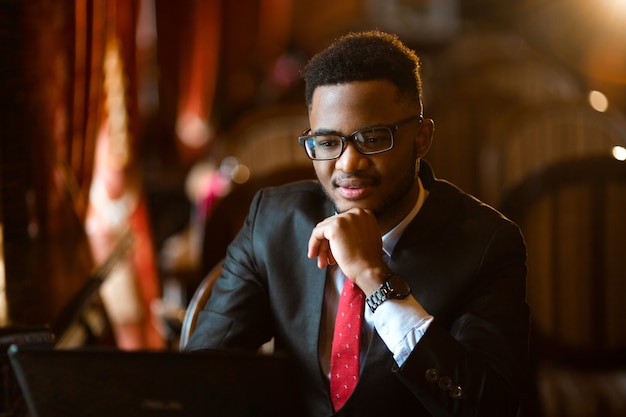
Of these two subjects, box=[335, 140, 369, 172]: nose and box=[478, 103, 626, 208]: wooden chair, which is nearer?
box=[335, 140, 369, 172]: nose

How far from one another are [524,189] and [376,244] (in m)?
0.73

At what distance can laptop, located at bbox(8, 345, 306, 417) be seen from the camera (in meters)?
0.92

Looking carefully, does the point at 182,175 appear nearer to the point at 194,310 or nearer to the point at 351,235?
the point at 194,310

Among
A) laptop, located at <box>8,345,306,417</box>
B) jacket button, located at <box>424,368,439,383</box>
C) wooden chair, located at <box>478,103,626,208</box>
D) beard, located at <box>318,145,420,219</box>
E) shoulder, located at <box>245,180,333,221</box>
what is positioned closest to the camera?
laptop, located at <box>8,345,306,417</box>

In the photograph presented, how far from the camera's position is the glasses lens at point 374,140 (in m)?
1.24

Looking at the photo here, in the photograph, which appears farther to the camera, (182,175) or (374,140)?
(182,175)

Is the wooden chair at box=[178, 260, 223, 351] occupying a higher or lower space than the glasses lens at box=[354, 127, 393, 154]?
lower

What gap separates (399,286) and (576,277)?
0.87 meters

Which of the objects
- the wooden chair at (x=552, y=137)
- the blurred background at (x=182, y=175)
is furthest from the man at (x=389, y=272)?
the wooden chair at (x=552, y=137)

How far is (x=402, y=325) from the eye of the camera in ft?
3.94

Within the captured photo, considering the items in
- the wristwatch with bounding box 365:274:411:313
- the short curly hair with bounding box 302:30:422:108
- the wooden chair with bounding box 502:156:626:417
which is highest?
the short curly hair with bounding box 302:30:422:108

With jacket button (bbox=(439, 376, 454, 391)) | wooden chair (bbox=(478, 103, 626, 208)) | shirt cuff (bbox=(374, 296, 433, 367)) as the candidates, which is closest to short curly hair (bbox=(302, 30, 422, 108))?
shirt cuff (bbox=(374, 296, 433, 367))

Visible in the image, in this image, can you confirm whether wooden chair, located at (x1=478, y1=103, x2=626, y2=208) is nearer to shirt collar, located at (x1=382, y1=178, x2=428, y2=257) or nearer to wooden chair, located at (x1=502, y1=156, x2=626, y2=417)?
wooden chair, located at (x1=502, y1=156, x2=626, y2=417)

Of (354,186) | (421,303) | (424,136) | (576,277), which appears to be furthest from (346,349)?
(576,277)
